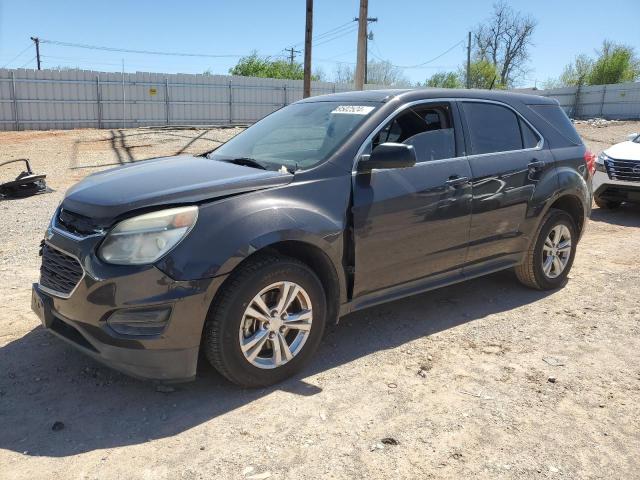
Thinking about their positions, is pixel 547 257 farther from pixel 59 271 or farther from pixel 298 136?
pixel 59 271

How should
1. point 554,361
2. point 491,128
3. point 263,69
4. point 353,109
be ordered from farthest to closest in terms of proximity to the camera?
point 263,69 → point 491,128 → point 353,109 → point 554,361

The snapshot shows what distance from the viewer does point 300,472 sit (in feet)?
8.77

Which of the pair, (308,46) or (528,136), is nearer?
(528,136)

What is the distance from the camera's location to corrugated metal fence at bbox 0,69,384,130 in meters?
23.8

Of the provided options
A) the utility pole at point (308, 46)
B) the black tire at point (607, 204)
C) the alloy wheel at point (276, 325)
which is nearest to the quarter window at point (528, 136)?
the alloy wheel at point (276, 325)

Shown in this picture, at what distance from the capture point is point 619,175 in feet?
30.1

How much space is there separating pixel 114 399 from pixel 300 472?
4.21ft

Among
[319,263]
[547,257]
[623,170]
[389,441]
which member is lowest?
[389,441]

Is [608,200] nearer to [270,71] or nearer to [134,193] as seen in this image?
[134,193]

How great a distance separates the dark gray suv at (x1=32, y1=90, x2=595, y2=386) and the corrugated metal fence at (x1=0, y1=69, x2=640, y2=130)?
900 inches

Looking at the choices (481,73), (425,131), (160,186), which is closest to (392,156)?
(425,131)

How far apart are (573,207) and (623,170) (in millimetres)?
4479

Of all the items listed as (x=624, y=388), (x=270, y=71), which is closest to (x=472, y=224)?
(x=624, y=388)

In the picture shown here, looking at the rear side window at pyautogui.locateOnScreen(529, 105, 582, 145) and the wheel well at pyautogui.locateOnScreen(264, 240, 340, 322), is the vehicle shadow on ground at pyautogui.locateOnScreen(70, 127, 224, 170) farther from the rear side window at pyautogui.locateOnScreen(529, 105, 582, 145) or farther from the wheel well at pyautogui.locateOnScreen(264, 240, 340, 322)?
the wheel well at pyautogui.locateOnScreen(264, 240, 340, 322)
